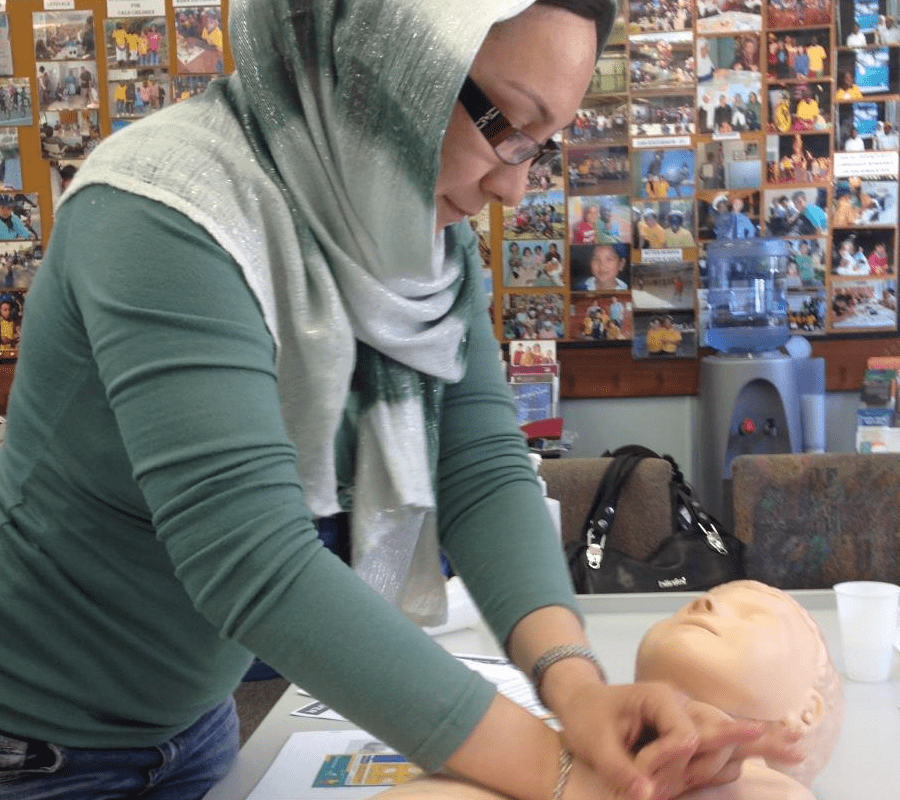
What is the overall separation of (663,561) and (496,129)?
139 centimetres

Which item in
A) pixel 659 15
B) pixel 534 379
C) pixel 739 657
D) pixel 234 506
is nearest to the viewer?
pixel 234 506

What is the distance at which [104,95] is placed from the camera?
3.67 meters

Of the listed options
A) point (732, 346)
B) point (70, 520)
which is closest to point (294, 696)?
point (70, 520)

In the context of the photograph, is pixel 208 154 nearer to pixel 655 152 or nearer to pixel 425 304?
pixel 425 304

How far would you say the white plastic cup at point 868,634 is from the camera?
140 centimetres

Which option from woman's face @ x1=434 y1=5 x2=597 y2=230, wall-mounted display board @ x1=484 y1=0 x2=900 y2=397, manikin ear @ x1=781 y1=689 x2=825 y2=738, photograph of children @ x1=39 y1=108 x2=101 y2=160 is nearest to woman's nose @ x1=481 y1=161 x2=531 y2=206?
woman's face @ x1=434 y1=5 x2=597 y2=230

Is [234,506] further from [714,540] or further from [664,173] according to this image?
[664,173]

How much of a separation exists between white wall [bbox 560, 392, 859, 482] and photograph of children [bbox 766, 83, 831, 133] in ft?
3.04

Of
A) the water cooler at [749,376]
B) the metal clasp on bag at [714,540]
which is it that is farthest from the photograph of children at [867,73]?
the metal clasp on bag at [714,540]

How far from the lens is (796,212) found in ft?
11.5

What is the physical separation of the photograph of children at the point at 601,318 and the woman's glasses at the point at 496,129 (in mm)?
2713

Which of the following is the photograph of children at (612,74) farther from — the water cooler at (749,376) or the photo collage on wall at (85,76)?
the photo collage on wall at (85,76)

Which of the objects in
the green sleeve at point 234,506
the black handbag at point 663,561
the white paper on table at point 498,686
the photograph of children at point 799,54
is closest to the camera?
the green sleeve at point 234,506

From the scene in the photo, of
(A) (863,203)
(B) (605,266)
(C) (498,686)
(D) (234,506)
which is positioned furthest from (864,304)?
(D) (234,506)
